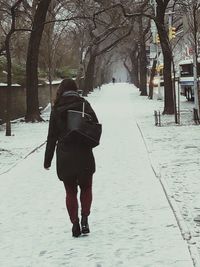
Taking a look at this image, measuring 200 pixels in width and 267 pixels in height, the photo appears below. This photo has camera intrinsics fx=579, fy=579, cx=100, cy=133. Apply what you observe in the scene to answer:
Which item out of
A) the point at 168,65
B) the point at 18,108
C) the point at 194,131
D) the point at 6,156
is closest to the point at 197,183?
the point at 6,156

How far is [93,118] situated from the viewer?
20.4ft

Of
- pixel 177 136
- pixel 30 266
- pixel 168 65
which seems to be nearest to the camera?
pixel 30 266

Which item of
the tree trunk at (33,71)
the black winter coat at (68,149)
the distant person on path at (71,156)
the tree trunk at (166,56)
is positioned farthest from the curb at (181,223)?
the tree trunk at (33,71)

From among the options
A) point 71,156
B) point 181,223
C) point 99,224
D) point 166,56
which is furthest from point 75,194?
point 166,56

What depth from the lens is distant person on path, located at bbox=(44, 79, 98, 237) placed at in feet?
20.1

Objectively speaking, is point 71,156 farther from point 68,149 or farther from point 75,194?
point 75,194

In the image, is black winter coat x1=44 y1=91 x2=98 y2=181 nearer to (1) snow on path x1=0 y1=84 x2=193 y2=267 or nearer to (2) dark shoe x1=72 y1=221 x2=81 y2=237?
(2) dark shoe x1=72 y1=221 x2=81 y2=237

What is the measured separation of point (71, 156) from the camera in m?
6.12

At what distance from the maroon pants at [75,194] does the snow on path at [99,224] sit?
288mm

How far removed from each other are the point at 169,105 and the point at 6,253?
1835cm

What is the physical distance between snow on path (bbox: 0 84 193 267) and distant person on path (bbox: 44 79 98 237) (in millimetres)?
366

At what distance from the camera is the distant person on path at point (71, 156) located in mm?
6129

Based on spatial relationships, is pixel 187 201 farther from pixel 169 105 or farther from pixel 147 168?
pixel 169 105

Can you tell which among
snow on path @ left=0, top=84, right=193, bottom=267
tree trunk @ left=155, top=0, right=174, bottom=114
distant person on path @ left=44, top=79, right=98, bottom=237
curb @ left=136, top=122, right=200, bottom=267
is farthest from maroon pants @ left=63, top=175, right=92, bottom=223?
tree trunk @ left=155, top=0, right=174, bottom=114
